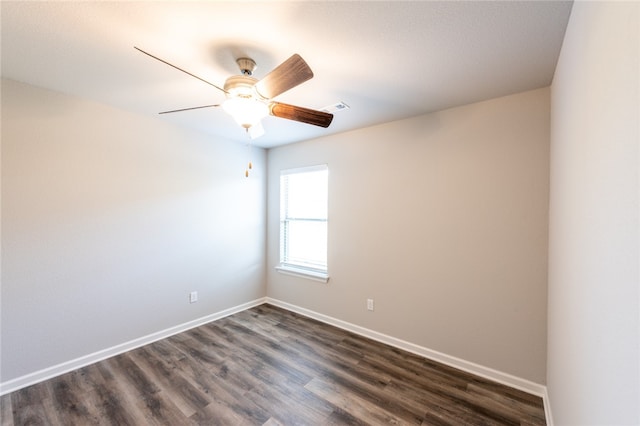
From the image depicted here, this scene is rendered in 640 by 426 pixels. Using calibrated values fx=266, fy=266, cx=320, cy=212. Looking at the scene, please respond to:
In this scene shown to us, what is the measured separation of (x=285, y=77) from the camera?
1448 millimetres

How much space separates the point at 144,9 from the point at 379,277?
283 centimetres

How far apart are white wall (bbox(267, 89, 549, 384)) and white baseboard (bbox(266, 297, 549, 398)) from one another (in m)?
0.05

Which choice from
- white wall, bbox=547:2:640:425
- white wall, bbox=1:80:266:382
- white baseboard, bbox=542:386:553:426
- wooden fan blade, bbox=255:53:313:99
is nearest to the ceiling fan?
wooden fan blade, bbox=255:53:313:99

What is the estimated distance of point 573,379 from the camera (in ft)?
4.11

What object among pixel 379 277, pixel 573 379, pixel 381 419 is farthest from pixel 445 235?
pixel 381 419

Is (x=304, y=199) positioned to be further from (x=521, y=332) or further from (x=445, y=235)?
(x=521, y=332)

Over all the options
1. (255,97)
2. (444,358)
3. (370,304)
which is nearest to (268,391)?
(370,304)

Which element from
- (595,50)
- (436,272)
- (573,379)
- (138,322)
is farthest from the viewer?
(138,322)

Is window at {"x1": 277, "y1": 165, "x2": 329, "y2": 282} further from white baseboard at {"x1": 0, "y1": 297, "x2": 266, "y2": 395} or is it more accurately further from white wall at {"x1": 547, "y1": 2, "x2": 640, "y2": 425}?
white wall at {"x1": 547, "y1": 2, "x2": 640, "y2": 425}

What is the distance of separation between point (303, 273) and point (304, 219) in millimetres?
743

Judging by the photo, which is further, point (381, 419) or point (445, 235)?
point (445, 235)

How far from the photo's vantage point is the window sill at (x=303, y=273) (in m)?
3.45

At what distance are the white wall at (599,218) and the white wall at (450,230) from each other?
1.90 ft

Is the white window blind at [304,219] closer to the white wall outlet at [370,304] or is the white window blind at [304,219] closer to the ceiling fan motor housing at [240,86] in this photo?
the white wall outlet at [370,304]
